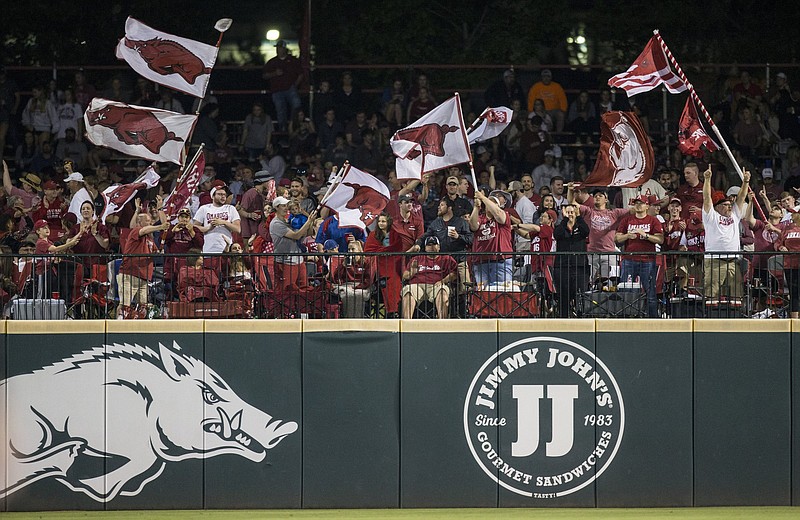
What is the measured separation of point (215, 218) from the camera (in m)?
16.9

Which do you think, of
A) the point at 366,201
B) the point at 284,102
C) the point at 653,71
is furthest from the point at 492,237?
the point at 284,102

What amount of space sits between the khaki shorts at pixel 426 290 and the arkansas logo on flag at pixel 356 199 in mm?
1940

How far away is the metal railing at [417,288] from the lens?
14.4 metres

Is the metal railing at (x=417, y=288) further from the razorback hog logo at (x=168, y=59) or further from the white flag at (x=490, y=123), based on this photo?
the white flag at (x=490, y=123)

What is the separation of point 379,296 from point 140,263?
2801mm

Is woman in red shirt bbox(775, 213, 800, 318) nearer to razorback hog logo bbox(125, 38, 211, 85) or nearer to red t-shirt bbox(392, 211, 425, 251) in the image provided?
red t-shirt bbox(392, 211, 425, 251)

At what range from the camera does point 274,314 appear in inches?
571

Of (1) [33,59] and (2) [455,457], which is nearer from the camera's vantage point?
(2) [455,457]

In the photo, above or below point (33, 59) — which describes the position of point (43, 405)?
below

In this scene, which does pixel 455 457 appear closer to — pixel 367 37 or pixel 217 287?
pixel 217 287

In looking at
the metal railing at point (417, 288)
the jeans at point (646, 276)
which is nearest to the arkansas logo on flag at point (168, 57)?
the metal railing at point (417, 288)

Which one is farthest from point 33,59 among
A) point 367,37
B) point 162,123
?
point 162,123

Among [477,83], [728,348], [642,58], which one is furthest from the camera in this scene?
[477,83]

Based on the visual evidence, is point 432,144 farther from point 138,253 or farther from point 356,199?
point 138,253
